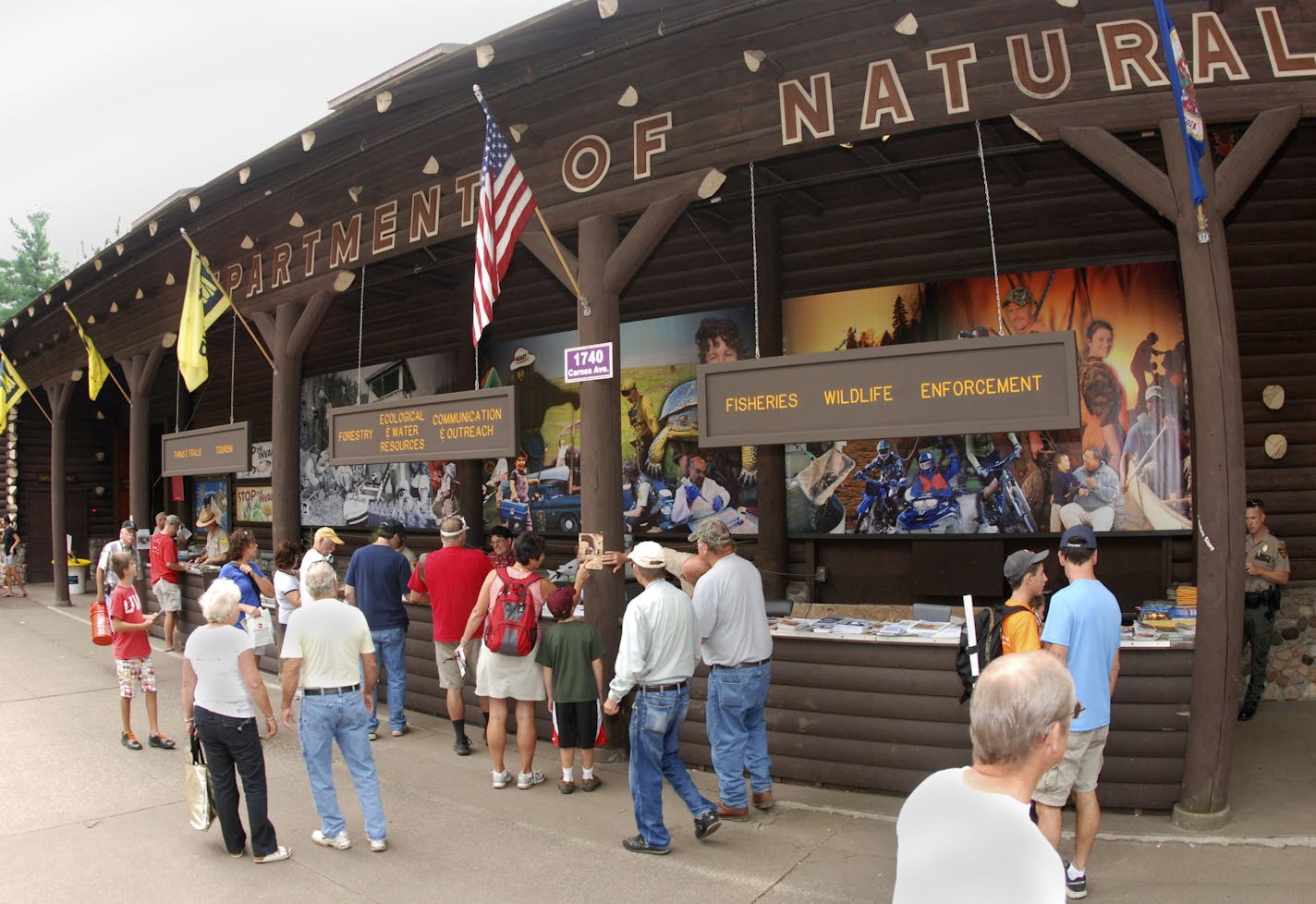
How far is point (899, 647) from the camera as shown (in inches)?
244

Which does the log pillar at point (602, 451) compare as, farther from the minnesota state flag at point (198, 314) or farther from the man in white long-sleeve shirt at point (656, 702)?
the minnesota state flag at point (198, 314)

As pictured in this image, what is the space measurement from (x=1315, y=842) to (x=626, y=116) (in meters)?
6.58

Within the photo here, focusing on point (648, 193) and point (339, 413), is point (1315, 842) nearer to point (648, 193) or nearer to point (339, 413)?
point (648, 193)

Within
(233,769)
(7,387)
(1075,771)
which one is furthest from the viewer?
(7,387)

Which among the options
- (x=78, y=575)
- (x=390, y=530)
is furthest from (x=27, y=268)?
(x=390, y=530)

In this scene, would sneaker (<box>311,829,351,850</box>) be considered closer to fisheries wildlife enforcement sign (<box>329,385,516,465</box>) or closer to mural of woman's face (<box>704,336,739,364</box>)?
fisheries wildlife enforcement sign (<box>329,385,516,465</box>)

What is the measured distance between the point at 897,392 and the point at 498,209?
338 centimetres

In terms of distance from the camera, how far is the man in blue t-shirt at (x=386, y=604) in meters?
8.16

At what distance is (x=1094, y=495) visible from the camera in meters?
8.81

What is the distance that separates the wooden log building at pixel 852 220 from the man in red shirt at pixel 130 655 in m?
2.24

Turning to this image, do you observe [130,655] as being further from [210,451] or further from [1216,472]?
[1216,472]

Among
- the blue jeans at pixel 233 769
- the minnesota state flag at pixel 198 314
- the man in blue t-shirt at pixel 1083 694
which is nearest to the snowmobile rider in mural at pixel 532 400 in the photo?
the minnesota state flag at pixel 198 314

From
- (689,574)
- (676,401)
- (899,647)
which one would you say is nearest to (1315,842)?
(899,647)

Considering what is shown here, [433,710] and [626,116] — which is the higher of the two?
[626,116]
